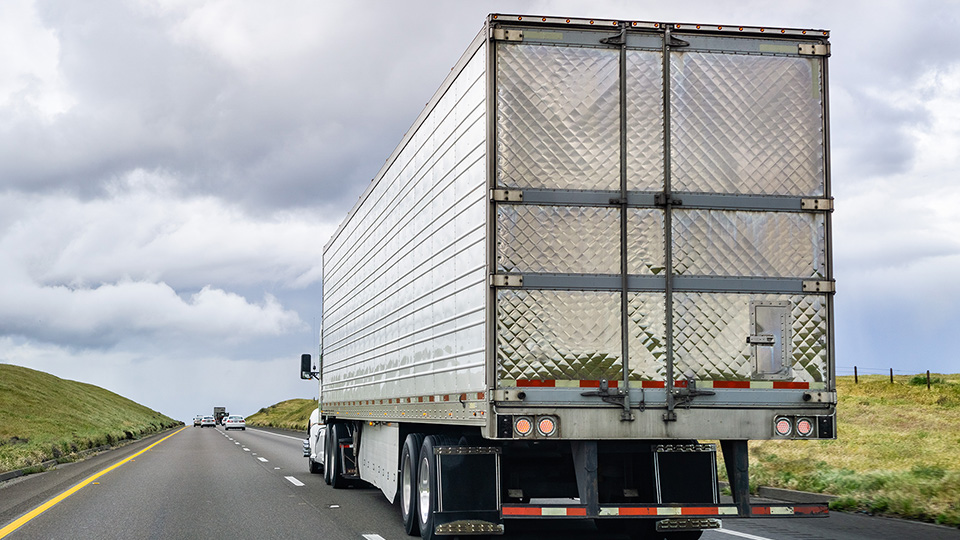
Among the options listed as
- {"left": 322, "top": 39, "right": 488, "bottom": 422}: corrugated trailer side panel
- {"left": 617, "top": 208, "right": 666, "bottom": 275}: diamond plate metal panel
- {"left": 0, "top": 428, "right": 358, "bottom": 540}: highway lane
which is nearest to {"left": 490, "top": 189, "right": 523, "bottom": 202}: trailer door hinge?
{"left": 322, "top": 39, "right": 488, "bottom": 422}: corrugated trailer side panel

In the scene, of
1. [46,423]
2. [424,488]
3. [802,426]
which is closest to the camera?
[802,426]

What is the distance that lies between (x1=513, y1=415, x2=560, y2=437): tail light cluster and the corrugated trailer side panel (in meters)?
0.36

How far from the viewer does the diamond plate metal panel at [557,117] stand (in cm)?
798

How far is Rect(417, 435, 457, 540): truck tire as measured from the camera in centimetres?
870

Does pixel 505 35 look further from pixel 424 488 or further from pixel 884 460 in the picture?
pixel 884 460

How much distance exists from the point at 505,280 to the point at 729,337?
Result: 77.0 inches

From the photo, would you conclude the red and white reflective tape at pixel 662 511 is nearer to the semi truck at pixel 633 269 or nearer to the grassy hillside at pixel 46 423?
the semi truck at pixel 633 269

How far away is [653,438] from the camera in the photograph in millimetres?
7820

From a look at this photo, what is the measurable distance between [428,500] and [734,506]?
279 cm

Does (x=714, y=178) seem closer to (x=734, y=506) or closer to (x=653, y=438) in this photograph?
(x=653, y=438)

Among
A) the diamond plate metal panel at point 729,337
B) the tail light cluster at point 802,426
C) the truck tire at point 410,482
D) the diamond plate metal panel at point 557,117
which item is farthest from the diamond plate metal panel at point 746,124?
the truck tire at point 410,482

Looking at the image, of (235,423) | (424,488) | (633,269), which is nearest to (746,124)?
(633,269)

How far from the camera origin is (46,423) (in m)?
62.3

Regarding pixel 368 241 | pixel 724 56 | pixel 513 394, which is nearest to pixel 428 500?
pixel 513 394
